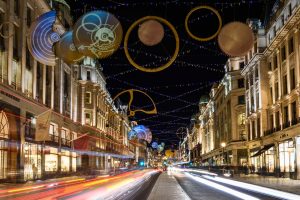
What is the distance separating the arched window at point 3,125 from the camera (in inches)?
1668

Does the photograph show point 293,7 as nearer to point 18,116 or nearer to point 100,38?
point 18,116

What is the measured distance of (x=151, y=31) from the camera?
53.4ft

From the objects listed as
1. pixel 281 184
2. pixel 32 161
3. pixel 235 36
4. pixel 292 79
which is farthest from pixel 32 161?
pixel 235 36

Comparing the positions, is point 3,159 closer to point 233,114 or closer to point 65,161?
point 65,161

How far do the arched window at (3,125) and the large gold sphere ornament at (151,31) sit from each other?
28.3 meters

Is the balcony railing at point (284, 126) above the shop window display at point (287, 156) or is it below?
above

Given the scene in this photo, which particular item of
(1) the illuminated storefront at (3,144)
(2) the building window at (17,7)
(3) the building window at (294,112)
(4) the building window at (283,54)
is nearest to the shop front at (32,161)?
(1) the illuminated storefront at (3,144)

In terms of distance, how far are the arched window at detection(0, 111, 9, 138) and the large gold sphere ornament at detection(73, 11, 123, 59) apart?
27.9 meters

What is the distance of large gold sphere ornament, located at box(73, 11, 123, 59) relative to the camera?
599 inches

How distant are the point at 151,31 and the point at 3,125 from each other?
2991 cm

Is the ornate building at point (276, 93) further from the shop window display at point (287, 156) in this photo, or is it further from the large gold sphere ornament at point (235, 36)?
the large gold sphere ornament at point (235, 36)

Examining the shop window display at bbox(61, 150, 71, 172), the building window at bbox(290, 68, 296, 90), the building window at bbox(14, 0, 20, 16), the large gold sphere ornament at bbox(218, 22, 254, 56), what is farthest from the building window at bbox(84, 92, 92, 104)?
the large gold sphere ornament at bbox(218, 22, 254, 56)

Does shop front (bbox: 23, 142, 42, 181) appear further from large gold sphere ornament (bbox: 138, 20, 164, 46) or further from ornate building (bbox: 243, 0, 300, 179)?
large gold sphere ornament (bbox: 138, 20, 164, 46)

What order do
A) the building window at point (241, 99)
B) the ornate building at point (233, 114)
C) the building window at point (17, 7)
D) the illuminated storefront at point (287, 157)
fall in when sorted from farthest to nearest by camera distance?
the ornate building at point (233, 114)
the building window at point (241, 99)
the illuminated storefront at point (287, 157)
the building window at point (17, 7)
